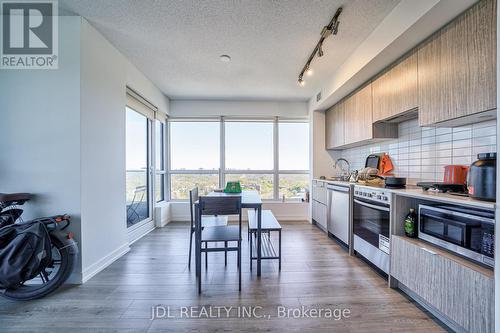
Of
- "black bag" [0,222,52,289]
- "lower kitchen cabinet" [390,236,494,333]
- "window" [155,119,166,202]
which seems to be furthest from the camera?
"window" [155,119,166,202]

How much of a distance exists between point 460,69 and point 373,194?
1278 mm

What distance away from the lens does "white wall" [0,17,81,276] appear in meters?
2.08

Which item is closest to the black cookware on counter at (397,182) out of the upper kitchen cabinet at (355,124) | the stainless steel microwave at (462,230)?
the stainless steel microwave at (462,230)

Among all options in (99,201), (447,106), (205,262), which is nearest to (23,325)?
(99,201)

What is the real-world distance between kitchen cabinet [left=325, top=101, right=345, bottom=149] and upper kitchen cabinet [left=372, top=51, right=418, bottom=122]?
933mm

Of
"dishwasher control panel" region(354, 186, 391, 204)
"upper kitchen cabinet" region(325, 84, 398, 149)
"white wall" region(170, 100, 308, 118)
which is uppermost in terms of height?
"white wall" region(170, 100, 308, 118)

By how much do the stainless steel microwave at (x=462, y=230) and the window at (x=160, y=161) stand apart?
13.6ft

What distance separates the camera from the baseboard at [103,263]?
2182 millimetres

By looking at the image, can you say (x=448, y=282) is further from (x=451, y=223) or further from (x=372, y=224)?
(x=372, y=224)

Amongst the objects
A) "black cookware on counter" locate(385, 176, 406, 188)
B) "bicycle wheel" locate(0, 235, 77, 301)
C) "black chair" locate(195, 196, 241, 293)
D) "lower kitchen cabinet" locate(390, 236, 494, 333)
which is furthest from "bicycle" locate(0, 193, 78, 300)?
"black cookware on counter" locate(385, 176, 406, 188)

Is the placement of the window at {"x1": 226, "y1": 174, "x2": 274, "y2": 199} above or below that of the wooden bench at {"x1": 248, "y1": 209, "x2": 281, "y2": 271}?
above

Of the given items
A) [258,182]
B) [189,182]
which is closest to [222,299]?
[258,182]

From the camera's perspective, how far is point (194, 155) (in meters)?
4.79

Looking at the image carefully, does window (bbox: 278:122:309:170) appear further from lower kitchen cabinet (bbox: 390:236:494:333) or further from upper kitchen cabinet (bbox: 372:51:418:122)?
lower kitchen cabinet (bbox: 390:236:494:333)
